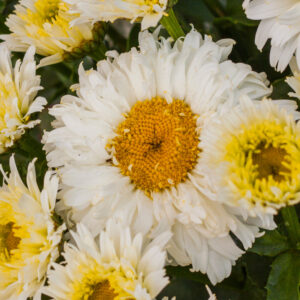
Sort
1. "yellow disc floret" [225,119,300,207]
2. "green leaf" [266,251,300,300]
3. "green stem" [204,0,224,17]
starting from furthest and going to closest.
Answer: "green stem" [204,0,224,17] → "green leaf" [266,251,300,300] → "yellow disc floret" [225,119,300,207]

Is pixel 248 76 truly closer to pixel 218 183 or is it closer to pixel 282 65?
pixel 282 65

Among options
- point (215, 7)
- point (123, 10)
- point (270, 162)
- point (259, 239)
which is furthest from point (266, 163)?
point (215, 7)

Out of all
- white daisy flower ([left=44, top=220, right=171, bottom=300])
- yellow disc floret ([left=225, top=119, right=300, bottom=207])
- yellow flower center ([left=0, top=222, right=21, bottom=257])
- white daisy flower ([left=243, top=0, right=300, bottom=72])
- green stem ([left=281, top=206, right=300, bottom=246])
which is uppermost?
white daisy flower ([left=243, top=0, right=300, bottom=72])

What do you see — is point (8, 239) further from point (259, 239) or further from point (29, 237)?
point (259, 239)

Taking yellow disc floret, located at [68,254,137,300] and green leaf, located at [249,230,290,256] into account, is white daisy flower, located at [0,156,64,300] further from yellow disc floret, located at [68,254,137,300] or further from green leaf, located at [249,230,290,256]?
green leaf, located at [249,230,290,256]

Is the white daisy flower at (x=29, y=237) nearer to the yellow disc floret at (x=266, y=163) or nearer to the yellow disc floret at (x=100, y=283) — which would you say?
the yellow disc floret at (x=100, y=283)

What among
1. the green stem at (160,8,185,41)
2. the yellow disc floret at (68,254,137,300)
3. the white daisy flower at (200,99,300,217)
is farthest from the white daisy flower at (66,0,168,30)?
the yellow disc floret at (68,254,137,300)
